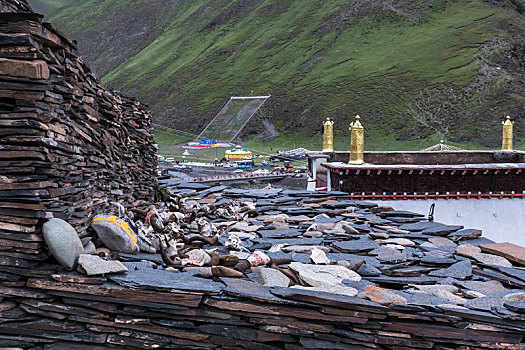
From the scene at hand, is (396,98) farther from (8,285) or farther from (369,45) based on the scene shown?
(8,285)

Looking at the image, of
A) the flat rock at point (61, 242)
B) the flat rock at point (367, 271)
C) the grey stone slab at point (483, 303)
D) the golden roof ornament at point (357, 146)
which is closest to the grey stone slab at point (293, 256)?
the flat rock at point (367, 271)

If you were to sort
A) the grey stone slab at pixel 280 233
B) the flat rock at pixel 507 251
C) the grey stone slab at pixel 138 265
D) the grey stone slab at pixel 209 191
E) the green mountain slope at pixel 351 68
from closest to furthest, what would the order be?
the grey stone slab at pixel 138 265 < the flat rock at pixel 507 251 < the grey stone slab at pixel 280 233 < the grey stone slab at pixel 209 191 < the green mountain slope at pixel 351 68

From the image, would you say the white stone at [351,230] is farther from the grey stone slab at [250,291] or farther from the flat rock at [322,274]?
the grey stone slab at [250,291]

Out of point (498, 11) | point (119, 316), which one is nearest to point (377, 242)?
point (119, 316)

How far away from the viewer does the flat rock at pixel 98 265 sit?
4.80 metres

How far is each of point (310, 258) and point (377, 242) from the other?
5.15 ft

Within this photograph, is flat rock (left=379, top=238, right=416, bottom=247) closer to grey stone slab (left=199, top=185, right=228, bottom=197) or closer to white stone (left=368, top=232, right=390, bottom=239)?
white stone (left=368, top=232, right=390, bottom=239)

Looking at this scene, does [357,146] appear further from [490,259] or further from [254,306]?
[254,306]

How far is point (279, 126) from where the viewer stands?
67.1 metres

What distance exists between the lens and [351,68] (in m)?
71.5

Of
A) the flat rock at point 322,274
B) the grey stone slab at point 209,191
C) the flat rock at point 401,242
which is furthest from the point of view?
the grey stone slab at point 209,191

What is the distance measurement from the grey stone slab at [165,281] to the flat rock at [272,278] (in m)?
0.53

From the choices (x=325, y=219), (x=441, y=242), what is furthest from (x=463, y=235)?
(x=325, y=219)

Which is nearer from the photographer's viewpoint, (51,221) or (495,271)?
(51,221)
